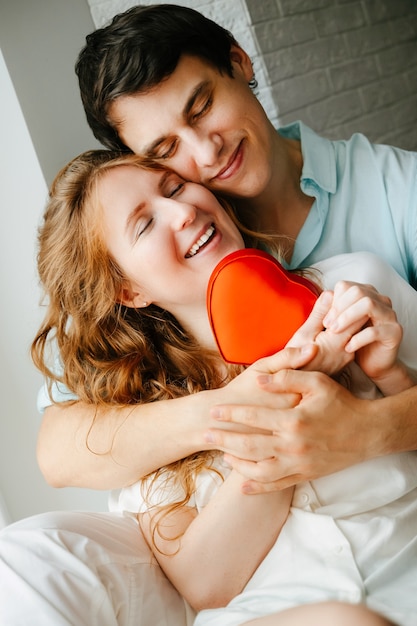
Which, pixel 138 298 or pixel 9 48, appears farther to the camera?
pixel 9 48

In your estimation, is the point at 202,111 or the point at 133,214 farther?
the point at 202,111

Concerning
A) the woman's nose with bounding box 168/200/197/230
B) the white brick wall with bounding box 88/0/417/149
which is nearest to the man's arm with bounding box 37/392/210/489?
the woman's nose with bounding box 168/200/197/230

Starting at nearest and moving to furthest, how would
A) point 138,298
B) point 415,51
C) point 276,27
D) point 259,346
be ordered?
point 259,346
point 138,298
point 276,27
point 415,51

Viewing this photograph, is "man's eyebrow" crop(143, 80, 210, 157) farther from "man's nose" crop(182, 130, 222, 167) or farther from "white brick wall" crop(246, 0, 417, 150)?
"white brick wall" crop(246, 0, 417, 150)

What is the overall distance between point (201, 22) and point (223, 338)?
0.78m

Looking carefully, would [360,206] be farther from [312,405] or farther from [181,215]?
[312,405]

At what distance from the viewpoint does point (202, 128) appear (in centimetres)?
164

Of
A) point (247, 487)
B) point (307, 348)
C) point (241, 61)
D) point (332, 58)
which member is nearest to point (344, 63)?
point (332, 58)

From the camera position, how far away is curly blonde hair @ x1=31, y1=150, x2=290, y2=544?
159cm

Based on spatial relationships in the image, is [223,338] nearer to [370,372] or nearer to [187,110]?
[370,372]

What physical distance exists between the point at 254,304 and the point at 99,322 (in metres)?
0.46

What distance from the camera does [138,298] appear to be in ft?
5.31

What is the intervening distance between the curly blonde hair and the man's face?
6cm

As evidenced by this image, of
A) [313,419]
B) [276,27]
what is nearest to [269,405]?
[313,419]
